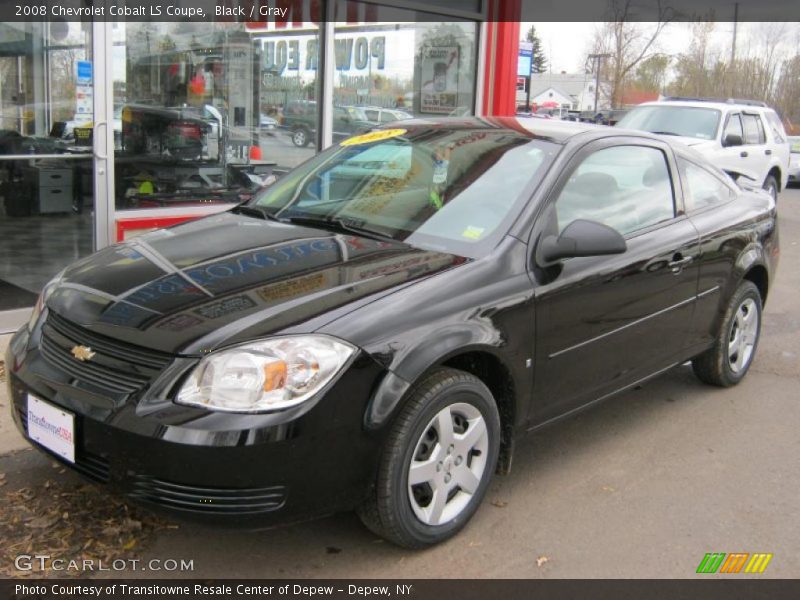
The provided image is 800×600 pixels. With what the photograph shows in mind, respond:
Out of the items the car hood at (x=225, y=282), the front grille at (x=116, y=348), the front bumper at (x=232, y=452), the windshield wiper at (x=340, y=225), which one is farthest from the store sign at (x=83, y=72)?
the front bumper at (x=232, y=452)

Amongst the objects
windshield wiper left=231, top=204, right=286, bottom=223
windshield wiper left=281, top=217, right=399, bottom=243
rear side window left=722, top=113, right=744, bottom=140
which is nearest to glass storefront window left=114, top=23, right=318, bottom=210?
windshield wiper left=231, top=204, right=286, bottom=223

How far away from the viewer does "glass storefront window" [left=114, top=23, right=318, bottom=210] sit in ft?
21.2

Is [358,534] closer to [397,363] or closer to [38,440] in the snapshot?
[397,363]

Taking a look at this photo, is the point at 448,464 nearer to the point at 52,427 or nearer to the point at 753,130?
the point at 52,427

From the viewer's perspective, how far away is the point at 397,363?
294cm

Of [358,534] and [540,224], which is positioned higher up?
[540,224]

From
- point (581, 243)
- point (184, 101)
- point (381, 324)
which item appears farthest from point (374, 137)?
point (184, 101)

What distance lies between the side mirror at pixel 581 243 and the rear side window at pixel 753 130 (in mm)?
10540

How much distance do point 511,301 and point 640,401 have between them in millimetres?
2069

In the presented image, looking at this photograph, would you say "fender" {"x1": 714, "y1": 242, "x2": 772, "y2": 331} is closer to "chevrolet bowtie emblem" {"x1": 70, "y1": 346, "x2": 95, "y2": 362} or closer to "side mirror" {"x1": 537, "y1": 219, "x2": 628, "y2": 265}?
"side mirror" {"x1": 537, "y1": 219, "x2": 628, "y2": 265}

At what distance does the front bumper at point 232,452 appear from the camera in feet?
8.79

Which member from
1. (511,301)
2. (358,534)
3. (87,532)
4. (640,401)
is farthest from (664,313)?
(87,532)

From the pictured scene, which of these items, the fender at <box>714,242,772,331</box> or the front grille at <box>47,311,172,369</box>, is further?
the fender at <box>714,242,772,331</box>

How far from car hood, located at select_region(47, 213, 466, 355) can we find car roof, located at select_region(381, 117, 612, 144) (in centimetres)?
102
